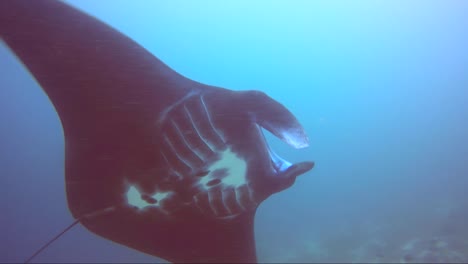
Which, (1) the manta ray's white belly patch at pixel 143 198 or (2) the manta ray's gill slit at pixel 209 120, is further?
(1) the manta ray's white belly patch at pixel 143 198

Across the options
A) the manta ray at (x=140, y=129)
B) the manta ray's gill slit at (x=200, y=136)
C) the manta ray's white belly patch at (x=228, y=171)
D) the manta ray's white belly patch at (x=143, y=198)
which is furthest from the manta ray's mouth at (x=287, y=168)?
the manta ray's white belly patch at (x=143, y=198)

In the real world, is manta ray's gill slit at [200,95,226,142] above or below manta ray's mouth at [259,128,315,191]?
above

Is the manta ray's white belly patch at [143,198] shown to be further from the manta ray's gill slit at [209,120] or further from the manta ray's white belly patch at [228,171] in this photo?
the manta ray's gill slit at [209,120]

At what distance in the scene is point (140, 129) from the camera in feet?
6.78

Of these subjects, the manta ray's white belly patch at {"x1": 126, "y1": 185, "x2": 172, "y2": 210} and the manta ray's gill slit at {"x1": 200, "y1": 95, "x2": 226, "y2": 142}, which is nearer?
the manta ray's gill slit at {"x1": 200, "y1": 95, "x2": 226, "y2": 142}

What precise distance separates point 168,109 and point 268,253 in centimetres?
1319

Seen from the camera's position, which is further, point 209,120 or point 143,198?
point 143,198

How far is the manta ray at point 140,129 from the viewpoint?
184cm

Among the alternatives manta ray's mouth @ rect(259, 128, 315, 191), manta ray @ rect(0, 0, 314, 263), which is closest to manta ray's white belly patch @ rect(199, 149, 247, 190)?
manta ray @ rect(0, 0, 314, 263)

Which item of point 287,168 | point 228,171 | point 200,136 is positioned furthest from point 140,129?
point 287,168

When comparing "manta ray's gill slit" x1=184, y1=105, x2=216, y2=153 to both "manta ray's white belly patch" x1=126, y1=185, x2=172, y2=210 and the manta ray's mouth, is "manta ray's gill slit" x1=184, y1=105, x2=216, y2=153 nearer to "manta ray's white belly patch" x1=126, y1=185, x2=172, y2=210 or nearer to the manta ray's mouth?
the manta ray's mouth

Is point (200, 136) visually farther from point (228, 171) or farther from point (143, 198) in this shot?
point (143, 198)

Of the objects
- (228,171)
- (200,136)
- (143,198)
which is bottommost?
(143,198)

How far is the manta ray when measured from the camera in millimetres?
1843
